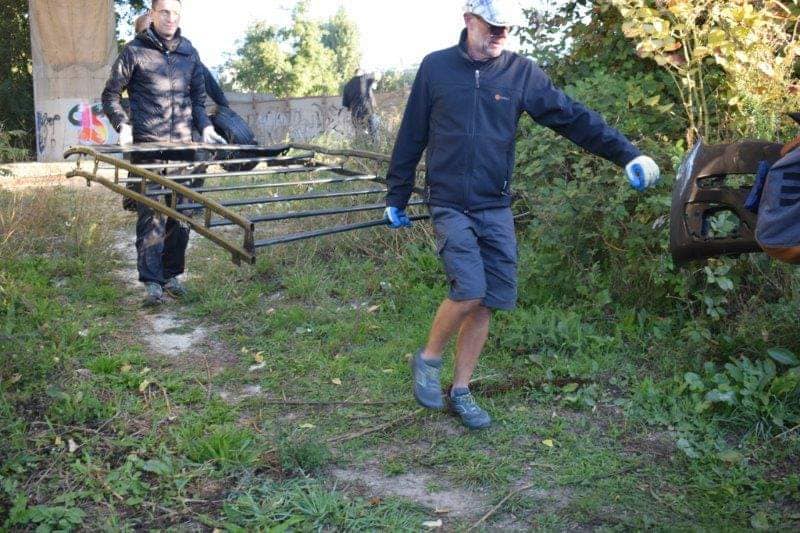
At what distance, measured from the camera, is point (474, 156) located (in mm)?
3834

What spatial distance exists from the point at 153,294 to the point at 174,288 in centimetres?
31

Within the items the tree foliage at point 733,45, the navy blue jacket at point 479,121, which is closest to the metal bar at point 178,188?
the navy blue jacket at point 479,121

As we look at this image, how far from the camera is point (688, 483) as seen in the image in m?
3.36

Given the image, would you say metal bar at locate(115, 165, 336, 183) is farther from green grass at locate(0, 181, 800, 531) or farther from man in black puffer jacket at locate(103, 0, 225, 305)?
green grass at locate(0, 181, 800, 531)

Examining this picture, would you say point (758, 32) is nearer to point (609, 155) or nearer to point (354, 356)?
point (609, 155)

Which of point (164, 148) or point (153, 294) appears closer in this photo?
point (164, 148)

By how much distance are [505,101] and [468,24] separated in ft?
1.34

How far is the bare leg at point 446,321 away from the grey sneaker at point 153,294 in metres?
2.63

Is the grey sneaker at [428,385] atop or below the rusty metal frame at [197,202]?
below

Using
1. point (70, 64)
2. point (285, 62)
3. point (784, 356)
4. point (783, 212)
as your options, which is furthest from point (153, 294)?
point (285, 62)

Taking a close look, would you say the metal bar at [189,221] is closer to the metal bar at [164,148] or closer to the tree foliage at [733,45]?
the metal bar at [164,148]

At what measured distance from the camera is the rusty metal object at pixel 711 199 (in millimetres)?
3146

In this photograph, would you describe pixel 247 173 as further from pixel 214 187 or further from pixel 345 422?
pixel 345 422

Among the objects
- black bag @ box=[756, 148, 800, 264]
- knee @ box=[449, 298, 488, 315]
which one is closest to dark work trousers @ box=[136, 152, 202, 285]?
knee @ box=[449, 298, 488, 315]
